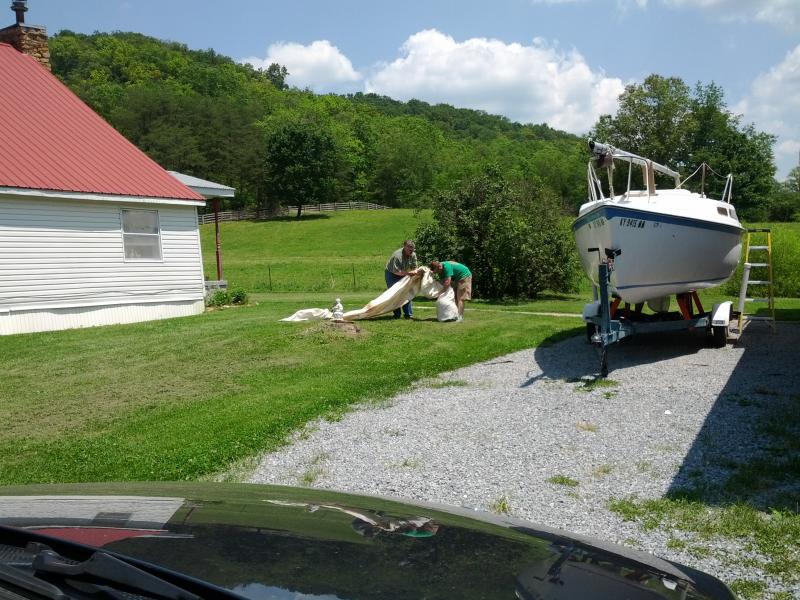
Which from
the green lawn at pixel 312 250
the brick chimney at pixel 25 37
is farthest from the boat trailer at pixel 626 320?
the brick chimney at pixel 25 37

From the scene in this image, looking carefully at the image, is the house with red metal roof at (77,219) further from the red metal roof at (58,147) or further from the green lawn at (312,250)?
the green lawn at (312,250)

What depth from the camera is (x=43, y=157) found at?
17.0 meters

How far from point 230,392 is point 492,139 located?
129m

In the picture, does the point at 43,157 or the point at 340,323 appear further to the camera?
the point at 43,157

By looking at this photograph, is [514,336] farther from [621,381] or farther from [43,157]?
[43,157]

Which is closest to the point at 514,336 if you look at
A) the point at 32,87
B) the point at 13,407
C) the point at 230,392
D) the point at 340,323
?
the point at 340,323

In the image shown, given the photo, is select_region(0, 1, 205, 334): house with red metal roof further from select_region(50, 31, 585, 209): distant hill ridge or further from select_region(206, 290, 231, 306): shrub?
select_region(50, 31, 585, 209): distant hill ridge

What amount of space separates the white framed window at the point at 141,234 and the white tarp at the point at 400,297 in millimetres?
5050

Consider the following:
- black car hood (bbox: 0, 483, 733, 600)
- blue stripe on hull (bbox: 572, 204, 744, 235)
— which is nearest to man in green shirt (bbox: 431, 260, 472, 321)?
blue stripe on hull (bbox: 572, 204, 744, 235)

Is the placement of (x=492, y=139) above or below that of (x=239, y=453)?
above

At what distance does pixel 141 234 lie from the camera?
18.3m

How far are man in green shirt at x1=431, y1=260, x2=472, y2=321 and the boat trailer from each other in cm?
409

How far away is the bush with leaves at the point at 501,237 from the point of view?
22172mm

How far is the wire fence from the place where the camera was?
7932 cm
